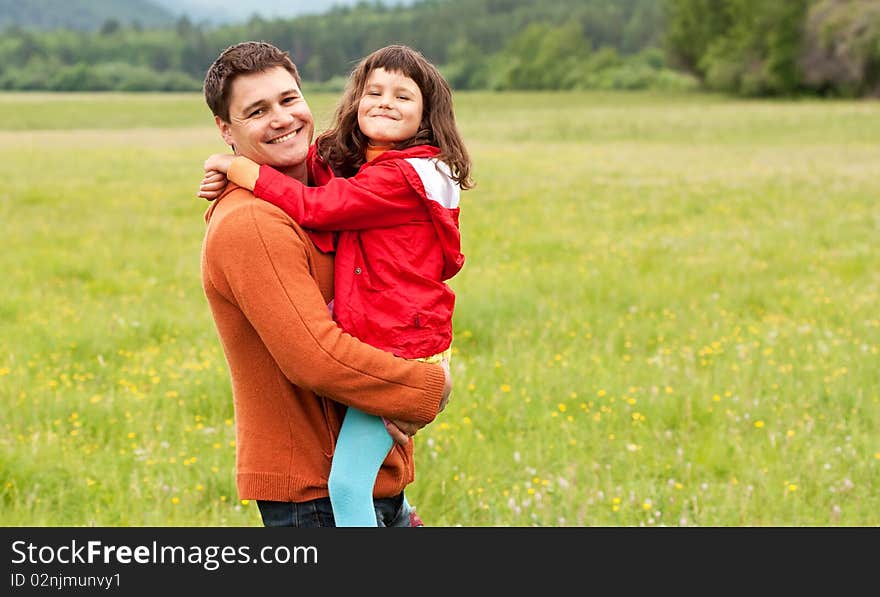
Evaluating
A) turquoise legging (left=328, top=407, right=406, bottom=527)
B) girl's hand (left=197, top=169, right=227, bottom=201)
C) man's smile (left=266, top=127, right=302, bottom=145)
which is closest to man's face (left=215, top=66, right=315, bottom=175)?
man's smile (left=266, top=127, right=302, bottom=145)

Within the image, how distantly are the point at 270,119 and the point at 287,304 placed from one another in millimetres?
636

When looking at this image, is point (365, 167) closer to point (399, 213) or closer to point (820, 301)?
point (399, 213)

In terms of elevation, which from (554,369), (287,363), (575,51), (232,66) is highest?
(232,66)

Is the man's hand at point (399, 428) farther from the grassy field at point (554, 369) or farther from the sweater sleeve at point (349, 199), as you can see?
the grassy field at point (554, 369)

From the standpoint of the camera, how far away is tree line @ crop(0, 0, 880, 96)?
85125 millimetres

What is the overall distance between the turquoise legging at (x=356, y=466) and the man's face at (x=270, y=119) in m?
0.89

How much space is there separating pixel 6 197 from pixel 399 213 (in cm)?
1997

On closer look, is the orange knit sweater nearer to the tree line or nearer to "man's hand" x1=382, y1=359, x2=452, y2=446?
"man's hand" x1=382, y1=359, x2=452, y2=446

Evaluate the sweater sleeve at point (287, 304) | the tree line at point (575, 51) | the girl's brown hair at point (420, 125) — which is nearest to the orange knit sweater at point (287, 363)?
the sweater sleeve at point (287, 304)

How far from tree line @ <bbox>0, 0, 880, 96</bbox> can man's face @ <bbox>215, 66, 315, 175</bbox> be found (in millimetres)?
43949

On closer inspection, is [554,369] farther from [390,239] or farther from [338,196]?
[338,196]

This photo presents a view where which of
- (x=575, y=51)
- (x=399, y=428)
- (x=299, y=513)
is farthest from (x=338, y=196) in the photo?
(x=575, y=51)

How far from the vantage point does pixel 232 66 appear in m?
3.14

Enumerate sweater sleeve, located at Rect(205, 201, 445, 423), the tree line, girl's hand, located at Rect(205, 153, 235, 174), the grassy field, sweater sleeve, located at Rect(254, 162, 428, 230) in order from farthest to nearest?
the tree line < the grassy field < girl's hand, located at Rect(205, 153, 235, 174) < sweater sleeve, located at Rect(254, 162, 428, 230) < sweater sleeve, located at Rect(205, 201, 445, 423)
